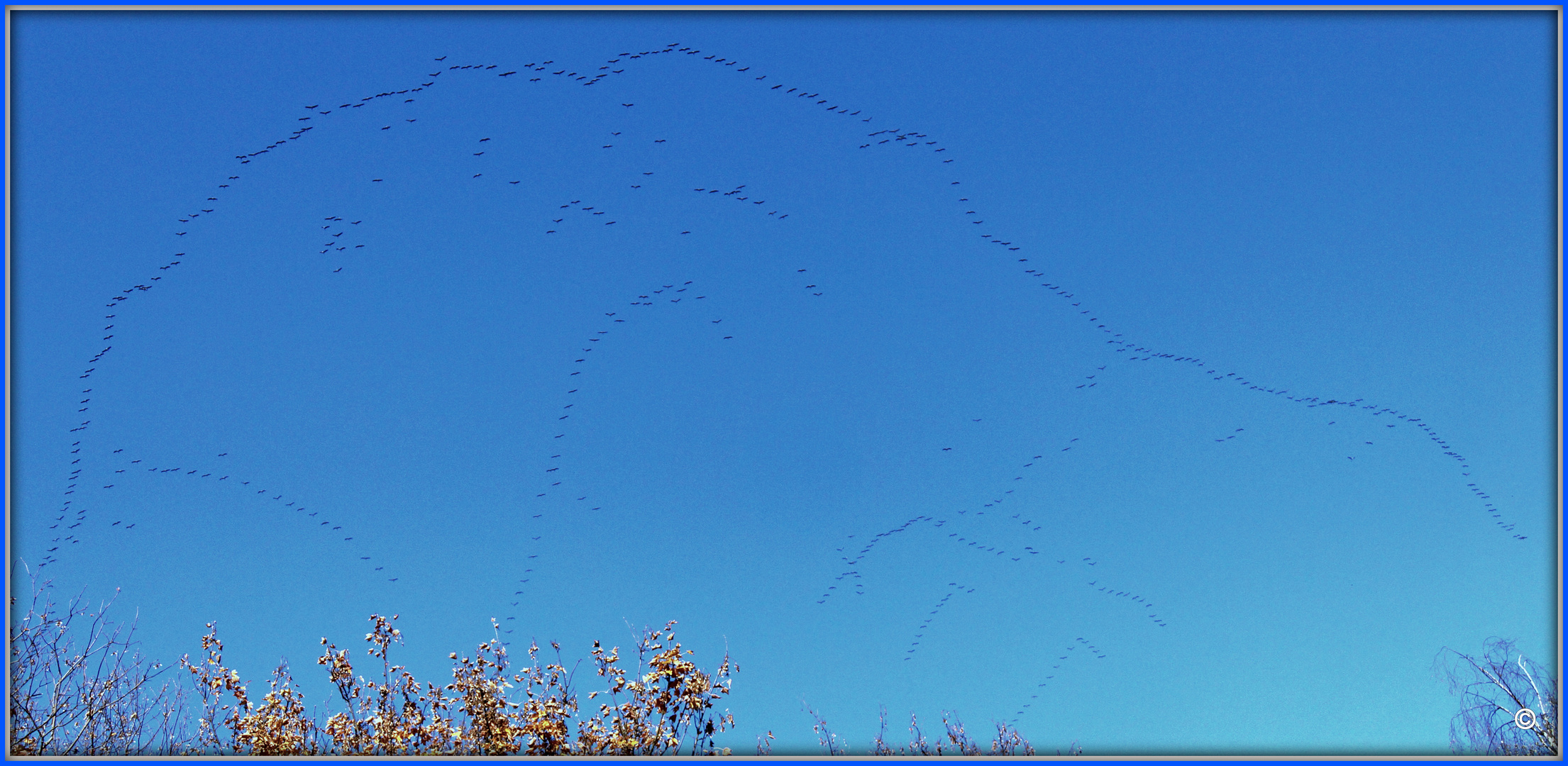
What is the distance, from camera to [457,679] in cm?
943

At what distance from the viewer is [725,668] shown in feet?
30.1

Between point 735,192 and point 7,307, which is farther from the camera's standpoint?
point 735,192

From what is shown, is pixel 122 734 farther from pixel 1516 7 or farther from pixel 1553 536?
pixel 1516 7

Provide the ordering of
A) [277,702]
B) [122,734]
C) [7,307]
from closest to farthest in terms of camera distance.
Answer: [7,307], [277,702], [122,734]

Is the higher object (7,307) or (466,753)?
(7,307)

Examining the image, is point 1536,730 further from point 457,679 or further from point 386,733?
point 386,733

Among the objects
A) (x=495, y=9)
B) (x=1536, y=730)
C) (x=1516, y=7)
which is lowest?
(x=1536, y=730)

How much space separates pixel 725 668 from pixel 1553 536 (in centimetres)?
743

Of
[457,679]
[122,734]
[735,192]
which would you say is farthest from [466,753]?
[735,192]

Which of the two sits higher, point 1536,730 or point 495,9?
point 495,9

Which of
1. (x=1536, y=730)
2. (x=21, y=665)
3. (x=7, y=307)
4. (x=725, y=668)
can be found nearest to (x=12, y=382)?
(x=7, y=307)

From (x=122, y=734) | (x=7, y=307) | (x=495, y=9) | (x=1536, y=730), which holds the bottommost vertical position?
(x=1536, y=730)

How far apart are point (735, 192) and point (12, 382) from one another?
6892mm

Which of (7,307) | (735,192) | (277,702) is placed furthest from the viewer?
(735,192)
